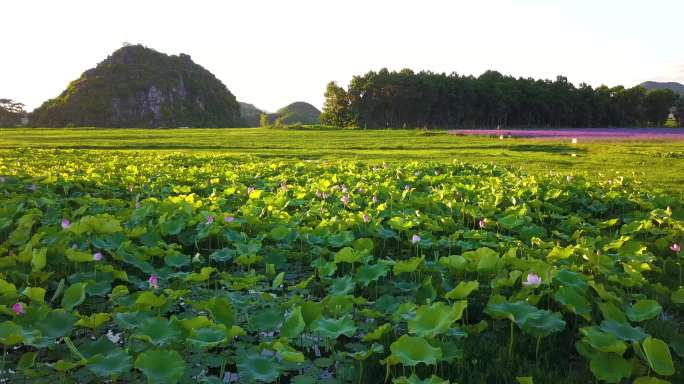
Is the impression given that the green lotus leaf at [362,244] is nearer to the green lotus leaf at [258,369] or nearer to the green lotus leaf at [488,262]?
the green lotus leaf at [488,262]

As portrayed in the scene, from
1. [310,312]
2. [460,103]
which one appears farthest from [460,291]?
[460,103]

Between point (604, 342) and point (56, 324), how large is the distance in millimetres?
2781

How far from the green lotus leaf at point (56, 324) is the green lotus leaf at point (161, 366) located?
0.72 m

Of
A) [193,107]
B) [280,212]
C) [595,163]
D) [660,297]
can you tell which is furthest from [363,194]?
[193,107]

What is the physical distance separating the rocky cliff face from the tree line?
3424 cm

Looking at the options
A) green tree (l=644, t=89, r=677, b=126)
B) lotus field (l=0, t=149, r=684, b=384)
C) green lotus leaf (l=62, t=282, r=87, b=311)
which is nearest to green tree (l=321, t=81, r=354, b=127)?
green tree (l=644, t=89, r=677, b=126)

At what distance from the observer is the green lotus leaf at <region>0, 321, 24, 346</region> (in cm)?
220

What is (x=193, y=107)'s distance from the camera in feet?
304

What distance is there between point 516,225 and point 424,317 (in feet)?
9.53

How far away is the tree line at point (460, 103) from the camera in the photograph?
2395 inches

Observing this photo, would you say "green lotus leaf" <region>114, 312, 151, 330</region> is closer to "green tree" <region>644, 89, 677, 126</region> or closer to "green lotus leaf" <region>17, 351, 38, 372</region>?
"green lotus leaf" <region>17, 351, 38, 372</region>

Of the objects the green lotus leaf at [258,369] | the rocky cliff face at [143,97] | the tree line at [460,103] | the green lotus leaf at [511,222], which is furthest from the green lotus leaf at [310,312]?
the rocky cliff face at [143,97]

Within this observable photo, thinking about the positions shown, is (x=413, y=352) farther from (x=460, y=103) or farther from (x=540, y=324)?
(x=460, y=103)

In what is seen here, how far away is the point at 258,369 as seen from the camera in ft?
7.70
